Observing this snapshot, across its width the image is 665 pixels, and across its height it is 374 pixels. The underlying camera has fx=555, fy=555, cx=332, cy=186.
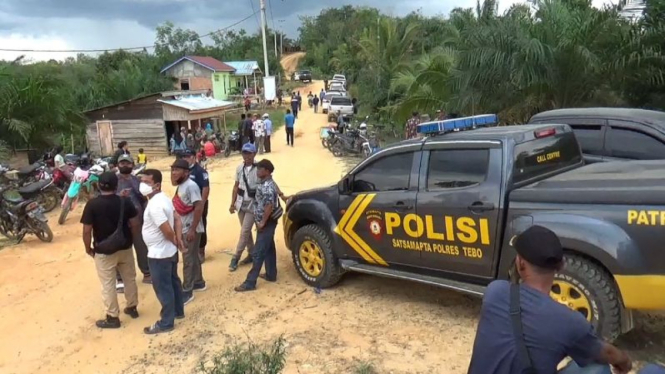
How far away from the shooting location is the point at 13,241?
953 centimetres

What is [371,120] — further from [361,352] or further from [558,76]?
[361,352]

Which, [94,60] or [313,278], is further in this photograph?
[94,60]

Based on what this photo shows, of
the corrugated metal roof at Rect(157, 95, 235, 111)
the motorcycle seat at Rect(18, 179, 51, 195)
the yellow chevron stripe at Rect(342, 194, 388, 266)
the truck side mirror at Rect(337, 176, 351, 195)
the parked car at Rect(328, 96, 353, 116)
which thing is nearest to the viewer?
the yellow chevron stripe at Rect(342, 194, 388, 266)

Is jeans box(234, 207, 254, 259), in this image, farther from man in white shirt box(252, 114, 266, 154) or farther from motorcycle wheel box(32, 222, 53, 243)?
man in white shirt box(252, 114, 266, 154)

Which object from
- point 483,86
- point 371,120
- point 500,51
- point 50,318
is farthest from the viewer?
point 371,120

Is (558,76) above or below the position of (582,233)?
above

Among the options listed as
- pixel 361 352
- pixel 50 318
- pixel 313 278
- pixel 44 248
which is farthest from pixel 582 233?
pixel 44 248

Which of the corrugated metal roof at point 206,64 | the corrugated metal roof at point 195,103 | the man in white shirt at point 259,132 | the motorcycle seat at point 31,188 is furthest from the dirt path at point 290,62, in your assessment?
the motorcycle seat at point 31,188

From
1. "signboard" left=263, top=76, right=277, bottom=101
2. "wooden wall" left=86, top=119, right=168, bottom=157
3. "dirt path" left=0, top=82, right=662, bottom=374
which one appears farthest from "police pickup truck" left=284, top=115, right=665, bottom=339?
"signboard" left=263, top=76, right=277, bottom=101

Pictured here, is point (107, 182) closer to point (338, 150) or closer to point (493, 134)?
point (493, 134)

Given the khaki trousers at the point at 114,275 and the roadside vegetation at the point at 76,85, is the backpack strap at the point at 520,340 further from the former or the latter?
the roadside vegetation at the point at 76,85

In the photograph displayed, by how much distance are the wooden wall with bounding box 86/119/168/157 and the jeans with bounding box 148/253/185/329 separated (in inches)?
738

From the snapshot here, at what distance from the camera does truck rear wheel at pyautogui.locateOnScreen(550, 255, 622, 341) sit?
418 centimetres

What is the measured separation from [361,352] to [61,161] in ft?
36.1
